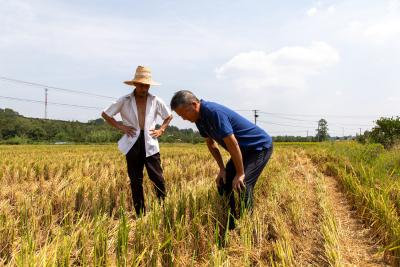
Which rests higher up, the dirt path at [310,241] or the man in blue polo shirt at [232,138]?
the man in blue polo shirt at [232,138]

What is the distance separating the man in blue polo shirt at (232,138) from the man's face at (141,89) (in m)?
1.07

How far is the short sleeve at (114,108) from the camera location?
4.41 meters

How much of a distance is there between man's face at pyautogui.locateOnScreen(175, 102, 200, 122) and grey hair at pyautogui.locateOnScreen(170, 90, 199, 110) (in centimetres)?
3

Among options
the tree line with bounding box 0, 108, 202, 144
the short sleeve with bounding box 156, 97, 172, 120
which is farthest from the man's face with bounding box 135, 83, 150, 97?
the tree line with bounding box 0, 108, 202, 144

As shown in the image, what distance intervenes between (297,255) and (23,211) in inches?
101

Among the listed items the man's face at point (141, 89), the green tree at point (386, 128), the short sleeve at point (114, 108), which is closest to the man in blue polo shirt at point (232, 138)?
the man's face at point (141, 89)

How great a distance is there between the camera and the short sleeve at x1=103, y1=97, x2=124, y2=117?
4.41 metres

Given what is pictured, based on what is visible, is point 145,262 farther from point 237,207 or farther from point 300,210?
point 300,210

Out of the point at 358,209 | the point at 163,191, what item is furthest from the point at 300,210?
the point at 163,191

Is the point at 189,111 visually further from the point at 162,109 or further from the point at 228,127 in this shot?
the point at 162,109

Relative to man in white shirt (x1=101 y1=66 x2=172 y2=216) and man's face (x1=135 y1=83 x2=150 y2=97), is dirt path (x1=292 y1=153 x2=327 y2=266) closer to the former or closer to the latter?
man in white shirt (x1=101 y1=66 x2=172 y2=216)

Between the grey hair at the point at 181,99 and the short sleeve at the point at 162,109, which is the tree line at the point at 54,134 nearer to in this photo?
the short sleeve at the point at 162,109

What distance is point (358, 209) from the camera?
4.49 metres

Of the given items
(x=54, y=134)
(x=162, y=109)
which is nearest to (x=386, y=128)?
(x=162, y=109)
